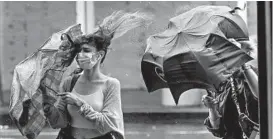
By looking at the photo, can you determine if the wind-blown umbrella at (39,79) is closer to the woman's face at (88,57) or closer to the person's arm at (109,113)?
the woman's face at (88,57)

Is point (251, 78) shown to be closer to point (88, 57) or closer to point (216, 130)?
point (216, 130)

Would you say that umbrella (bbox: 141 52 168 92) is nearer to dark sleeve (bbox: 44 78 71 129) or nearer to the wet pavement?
the wet pavement

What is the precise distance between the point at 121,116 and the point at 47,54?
0.45m

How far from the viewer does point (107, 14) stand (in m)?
1.86

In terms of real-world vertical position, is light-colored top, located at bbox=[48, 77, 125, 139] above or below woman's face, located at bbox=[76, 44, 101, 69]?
below

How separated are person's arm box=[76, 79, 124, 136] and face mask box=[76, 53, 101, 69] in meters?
0.11

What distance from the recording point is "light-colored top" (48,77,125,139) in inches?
71.5

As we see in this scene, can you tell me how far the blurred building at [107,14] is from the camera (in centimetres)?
185

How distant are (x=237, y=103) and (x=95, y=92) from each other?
24.7 inches

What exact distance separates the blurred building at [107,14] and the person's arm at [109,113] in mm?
33

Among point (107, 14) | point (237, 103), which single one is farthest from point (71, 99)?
point (237, 103)

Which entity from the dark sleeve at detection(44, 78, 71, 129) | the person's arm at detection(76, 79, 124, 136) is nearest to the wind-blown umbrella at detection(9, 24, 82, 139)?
the dark sleeve at detection(44, 78, 71, 129)

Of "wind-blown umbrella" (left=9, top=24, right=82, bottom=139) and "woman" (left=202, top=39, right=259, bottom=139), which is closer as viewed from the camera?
"woman" (left=202, top=39, right=259, bottom=139)

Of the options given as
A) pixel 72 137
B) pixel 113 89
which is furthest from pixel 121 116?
pixel 72 137
